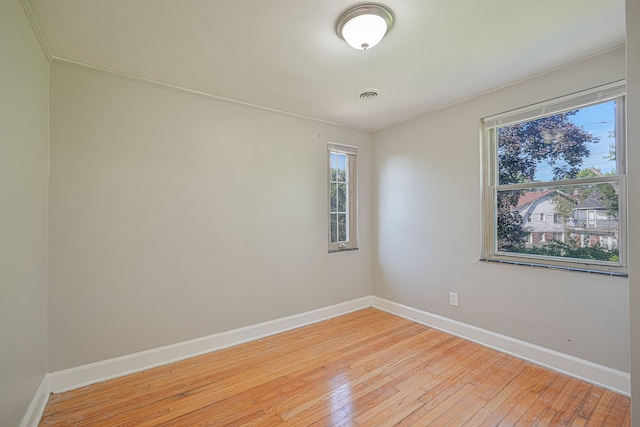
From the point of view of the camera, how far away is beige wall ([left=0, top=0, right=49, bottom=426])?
1.36m

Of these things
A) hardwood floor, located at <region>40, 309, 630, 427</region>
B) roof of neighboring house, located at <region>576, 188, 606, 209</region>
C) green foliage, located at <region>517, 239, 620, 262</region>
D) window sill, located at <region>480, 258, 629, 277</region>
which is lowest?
hardwood floor, located at <region>40, 309, 630, 427</region>

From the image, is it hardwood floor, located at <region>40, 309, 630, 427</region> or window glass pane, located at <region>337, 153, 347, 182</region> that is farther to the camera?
window glass pane, located at <region>337, 153, 347, 182</region>

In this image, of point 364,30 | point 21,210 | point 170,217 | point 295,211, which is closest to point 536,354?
point 295,211

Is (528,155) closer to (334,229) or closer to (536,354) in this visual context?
(536,354)

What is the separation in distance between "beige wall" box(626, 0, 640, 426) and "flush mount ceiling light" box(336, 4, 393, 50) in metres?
1.04

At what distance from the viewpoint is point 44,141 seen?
75.0 inches

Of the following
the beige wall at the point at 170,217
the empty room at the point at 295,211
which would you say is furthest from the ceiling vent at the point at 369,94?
the beige wall at the point at 170,217

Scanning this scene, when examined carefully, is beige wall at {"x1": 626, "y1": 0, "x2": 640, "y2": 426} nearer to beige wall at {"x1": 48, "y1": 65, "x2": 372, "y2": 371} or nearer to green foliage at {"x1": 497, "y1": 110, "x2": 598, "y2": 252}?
green foliage at {"x1": 497, "y1": 110, "x2": 598, "y2": 252}

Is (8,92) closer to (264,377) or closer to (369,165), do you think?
(264,377)

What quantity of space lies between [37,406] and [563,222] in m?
3.88

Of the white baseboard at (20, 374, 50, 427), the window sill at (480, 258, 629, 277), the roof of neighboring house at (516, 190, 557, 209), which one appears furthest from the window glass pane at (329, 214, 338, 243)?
the white baseboard at (20, 374, 50, 427)

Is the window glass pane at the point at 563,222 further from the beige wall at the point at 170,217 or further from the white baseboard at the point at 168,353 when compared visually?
the white baseboard at the point at 168,353

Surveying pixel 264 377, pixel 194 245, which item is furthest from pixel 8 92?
pixel 264 377

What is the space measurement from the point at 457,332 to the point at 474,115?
2170 millimetres
